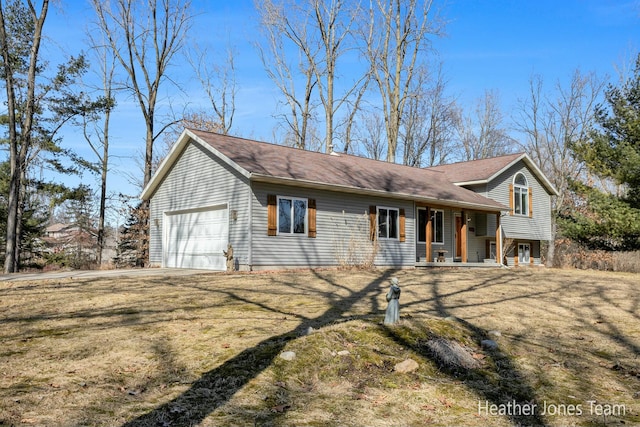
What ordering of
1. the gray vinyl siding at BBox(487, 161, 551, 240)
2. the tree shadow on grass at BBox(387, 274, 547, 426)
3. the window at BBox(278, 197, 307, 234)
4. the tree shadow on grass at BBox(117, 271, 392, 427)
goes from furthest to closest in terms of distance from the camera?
the gray vinyl siding at BBox(487, 161, 551, 240), the window at BBox(278, 197, 307, 234), the tree shadow on grass at BBox(387, 274, 547, 426), the tree shadow on grass at BBox(117, 271, 392, 427)

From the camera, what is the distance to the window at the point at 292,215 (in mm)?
15227

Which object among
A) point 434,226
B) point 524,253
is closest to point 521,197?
point 524,253

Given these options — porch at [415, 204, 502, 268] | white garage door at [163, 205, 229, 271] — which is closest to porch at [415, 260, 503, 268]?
porch at [415, 204, 502, 268]

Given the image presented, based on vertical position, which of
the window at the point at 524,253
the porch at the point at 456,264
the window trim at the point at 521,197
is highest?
the window trim at the point at 521,197

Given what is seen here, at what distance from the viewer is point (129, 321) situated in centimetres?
716

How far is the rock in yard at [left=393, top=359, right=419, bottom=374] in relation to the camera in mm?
5145

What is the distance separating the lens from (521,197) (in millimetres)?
24797

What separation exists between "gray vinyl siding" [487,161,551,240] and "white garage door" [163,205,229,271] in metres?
13.0

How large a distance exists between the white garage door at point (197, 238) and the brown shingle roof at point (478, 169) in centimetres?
1261

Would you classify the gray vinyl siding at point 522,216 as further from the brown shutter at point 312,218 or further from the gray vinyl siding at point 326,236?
the brown shutter at point 312,218

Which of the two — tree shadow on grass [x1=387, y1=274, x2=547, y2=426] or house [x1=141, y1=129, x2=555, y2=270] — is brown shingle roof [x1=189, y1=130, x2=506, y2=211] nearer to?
house [x1=141, y1=129, x2=555, y2=270]

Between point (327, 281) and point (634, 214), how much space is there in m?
15.2

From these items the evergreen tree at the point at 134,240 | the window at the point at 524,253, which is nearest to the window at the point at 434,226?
the window at the point at 524,253

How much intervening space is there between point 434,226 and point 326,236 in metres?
6.87
